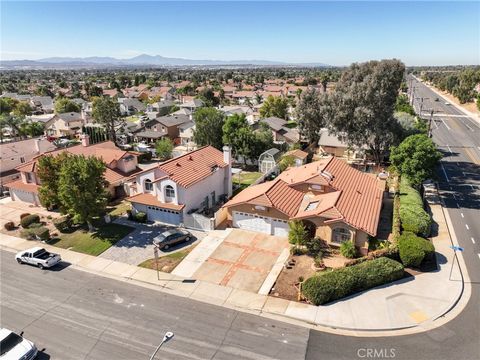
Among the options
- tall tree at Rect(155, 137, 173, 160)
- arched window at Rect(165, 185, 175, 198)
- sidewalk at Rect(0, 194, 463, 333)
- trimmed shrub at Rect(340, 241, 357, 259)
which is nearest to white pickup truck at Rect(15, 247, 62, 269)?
sidewalk at Rect(0, 194, 463, 333)

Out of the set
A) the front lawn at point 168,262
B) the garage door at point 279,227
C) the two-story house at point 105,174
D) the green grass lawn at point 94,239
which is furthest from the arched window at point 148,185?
the garage door at point 279,227

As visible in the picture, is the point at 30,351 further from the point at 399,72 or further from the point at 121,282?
the point at 399,72

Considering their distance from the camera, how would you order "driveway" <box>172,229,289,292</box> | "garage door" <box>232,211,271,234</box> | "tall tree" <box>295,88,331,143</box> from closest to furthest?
"driveway" <box>172,229,289,292</box> < "garage door" <box>232,211,271,234</box> < "tall tree" <box>295,88,331,143</box>

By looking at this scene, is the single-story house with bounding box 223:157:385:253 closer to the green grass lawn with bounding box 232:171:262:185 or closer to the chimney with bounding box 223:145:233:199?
the chimney with bounding box 223:145:233:199

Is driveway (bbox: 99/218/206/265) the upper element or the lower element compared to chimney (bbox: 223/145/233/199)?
lower

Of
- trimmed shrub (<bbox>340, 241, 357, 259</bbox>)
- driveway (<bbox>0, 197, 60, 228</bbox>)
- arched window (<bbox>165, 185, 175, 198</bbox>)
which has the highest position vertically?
arched window (<bbox>165, 185, 175, 198</bbox>)

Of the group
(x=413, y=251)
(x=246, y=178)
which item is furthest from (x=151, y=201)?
(x=413, y=251)

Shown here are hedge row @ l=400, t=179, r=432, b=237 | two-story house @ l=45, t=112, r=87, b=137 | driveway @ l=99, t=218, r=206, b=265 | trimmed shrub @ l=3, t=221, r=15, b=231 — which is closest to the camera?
driveway @ l=99, t=218, r=206, b=265
